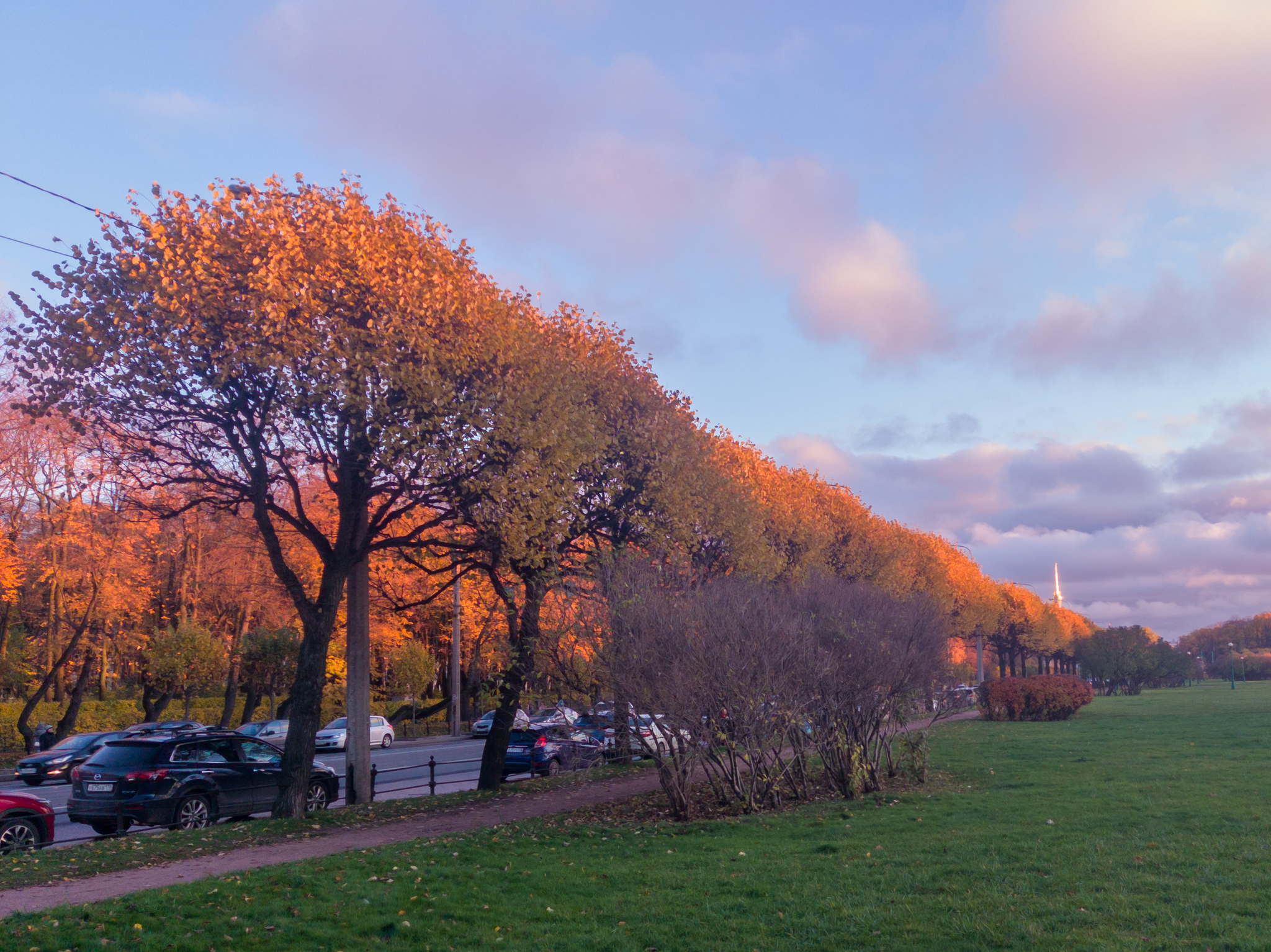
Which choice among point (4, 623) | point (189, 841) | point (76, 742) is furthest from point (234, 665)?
point (189, 841)

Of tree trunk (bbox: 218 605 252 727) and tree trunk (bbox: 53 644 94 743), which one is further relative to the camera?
tree trunk (bbox: 218 605 252 727)

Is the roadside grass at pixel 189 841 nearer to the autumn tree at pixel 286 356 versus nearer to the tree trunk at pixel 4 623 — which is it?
the autumn tree at pixel 286 356

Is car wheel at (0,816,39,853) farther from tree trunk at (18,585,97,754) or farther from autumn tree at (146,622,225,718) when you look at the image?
autumn tree at (146,622,225,718)

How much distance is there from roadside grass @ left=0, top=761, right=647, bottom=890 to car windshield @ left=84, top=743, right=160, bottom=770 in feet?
4.49

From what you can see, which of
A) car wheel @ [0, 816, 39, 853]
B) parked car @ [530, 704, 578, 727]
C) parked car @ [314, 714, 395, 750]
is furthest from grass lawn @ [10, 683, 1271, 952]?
parked car @ [314, 714, 395, 750]

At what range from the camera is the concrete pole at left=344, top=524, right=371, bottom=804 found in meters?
16.4

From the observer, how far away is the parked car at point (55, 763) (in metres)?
24.9

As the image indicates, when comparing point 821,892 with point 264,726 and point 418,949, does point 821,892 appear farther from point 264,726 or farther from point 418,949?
point 264,726

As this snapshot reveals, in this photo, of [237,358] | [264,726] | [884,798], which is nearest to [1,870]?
[237,358]

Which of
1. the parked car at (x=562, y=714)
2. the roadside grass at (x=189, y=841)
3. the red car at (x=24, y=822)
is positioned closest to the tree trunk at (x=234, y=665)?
the roadside grass at (x=189, y=841)

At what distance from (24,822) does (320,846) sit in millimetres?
4143

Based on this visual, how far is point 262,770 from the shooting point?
16.5 meters

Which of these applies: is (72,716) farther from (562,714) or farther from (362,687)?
(562,714)

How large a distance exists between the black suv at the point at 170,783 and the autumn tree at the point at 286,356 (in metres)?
2.17
